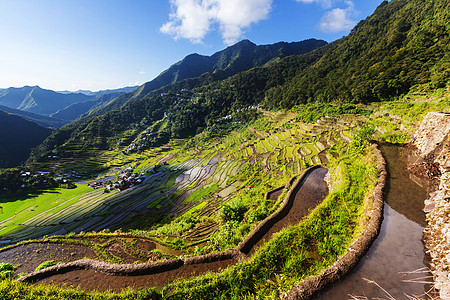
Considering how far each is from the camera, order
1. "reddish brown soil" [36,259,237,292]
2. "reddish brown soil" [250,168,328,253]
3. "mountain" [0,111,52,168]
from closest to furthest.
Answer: "reddish brown soil" [36,259,237,292] → "reddish brown soil" [250,168,328,253] → "mountain" [0,111,52,168]

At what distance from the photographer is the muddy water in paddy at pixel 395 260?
15.1 feet

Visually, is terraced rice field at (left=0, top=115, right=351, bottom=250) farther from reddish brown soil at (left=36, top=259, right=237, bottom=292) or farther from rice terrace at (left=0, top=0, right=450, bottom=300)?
reddish brown soil at (left=36, top=259, right=237, bottom=292)

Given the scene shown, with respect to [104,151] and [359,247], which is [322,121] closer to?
[359,247]

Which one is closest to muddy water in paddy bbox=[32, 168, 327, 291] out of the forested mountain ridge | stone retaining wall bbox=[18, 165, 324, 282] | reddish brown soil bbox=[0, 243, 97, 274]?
stone retaining wall bbox=[18, 165, 324, 282]

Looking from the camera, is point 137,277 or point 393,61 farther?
point 393,61

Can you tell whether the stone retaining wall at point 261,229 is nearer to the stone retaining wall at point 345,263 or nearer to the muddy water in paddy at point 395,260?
the stone retaining wall at point 345,263

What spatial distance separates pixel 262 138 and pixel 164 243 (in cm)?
4147

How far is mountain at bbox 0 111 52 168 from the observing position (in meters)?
87.5

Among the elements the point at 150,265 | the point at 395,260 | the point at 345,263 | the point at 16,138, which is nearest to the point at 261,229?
the point at 345,263

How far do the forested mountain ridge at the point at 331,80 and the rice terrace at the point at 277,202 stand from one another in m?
0.62

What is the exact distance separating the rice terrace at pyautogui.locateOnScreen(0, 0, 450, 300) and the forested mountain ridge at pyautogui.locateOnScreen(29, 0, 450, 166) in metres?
0.62

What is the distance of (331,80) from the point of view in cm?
6062

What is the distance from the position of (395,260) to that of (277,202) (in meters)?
8.63

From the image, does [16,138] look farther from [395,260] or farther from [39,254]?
[395,260]
